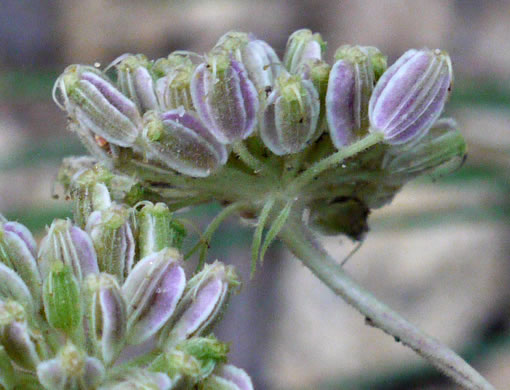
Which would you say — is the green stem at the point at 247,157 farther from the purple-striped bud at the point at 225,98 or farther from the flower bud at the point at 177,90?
the flower bud at the point at 177,90

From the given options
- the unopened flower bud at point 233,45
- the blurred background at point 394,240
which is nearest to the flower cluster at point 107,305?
the unopened flower bud at point 233,45

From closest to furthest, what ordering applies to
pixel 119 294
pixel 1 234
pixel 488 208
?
pixel 119 294, pixel 1 234, pixel 488 208

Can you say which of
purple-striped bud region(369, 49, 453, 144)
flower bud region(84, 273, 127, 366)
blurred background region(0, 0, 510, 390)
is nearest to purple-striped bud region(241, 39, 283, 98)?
purple-striped bud region(369, 49, 453, 144)

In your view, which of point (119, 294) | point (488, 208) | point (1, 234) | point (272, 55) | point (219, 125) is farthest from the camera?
point (488, 208)

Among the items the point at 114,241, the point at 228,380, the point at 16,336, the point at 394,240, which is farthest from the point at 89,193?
the point at 394,240

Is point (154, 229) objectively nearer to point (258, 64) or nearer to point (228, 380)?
point (228, 380)

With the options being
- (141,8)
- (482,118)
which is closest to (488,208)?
(482,118)

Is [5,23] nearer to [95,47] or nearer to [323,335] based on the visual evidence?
[95,47]
